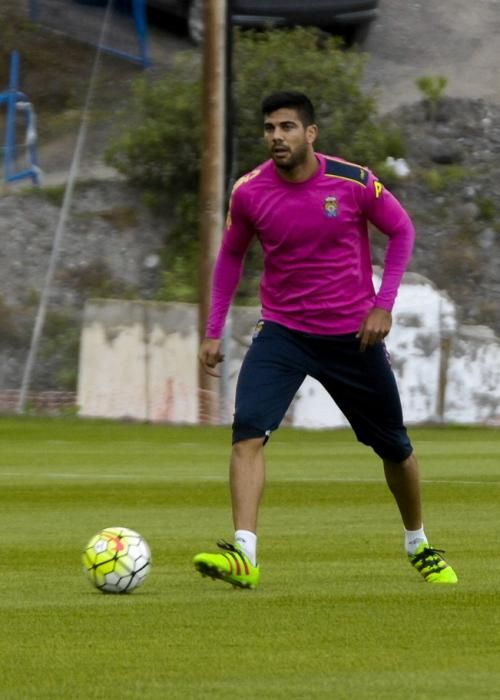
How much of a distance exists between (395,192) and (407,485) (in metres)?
31.4

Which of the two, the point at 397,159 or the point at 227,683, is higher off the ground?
the point at 227,683

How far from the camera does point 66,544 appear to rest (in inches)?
465

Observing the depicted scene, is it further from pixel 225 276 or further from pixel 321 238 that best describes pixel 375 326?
pixel 225 276

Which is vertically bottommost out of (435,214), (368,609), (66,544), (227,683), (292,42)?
(435,214)

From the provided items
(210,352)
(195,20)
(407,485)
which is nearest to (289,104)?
(210,352)

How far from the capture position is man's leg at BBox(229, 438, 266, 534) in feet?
31.6

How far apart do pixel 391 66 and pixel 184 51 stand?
15.0 feet

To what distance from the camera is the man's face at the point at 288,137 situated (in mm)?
9625

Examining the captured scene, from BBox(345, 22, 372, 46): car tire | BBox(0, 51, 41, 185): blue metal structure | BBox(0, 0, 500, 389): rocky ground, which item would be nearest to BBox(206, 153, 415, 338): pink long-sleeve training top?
BBox(0, 0, 500, 389): rocky ground

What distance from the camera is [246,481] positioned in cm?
965

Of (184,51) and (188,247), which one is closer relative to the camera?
(188,247)

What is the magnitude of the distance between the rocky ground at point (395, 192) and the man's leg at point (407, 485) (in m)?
24.4

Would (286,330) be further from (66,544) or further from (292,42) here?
(292,42)

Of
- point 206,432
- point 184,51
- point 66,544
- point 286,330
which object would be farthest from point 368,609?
point 184,51
